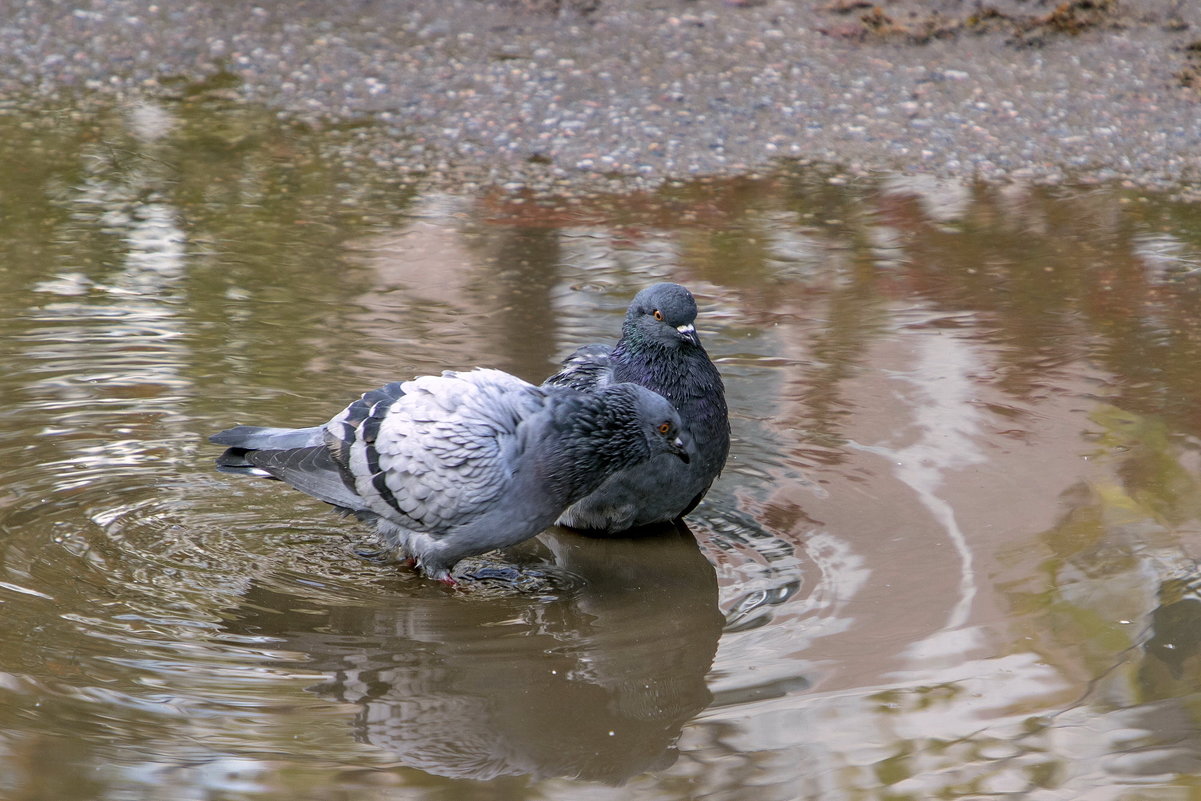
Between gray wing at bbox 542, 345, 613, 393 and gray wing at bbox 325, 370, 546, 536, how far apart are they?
0.43 metres

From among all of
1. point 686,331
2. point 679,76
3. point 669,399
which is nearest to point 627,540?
point 669,399

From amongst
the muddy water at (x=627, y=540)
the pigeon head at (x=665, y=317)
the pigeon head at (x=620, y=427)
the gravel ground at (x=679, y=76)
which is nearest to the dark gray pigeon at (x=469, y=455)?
the pigeon head at (x=620, y=427)

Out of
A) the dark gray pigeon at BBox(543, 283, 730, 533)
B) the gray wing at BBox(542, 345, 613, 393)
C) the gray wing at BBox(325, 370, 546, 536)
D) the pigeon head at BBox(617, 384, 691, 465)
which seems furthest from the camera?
the gray wing at BBox(542, 345, 613, 393)

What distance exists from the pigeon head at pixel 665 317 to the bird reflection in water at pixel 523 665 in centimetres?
80

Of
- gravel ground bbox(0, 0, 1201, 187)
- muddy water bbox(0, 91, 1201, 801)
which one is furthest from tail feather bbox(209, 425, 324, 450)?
gravel ground bbox(0, 0, 1201, 187)

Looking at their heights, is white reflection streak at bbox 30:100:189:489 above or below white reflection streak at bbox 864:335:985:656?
above

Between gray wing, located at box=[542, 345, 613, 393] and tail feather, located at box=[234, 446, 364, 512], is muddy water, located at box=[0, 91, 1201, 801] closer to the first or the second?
tail feather, located at box=[234, 446, 364, 512]

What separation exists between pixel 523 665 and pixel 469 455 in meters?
0.73

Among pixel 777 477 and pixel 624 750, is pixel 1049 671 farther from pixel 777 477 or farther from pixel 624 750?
pixel 777 477

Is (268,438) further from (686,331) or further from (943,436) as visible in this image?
(943,436)

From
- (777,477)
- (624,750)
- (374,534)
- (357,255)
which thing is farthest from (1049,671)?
(357,255)

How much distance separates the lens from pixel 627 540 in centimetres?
494

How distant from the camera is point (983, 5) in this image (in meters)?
10.6

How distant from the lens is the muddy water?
3.45m
